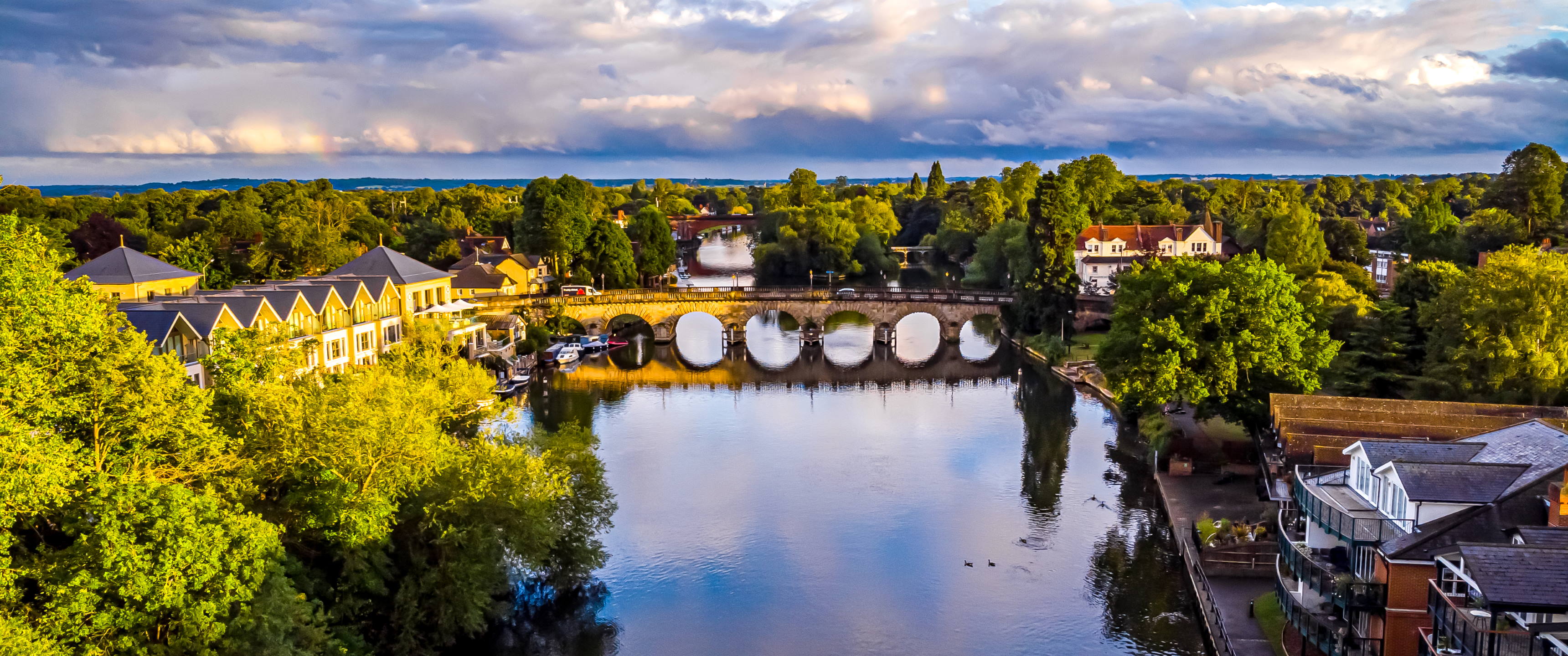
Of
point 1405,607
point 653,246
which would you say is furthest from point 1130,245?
point 1405,607

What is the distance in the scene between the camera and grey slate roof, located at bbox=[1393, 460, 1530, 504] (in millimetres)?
23891

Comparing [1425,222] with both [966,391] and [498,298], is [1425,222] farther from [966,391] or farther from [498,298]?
[498,298]

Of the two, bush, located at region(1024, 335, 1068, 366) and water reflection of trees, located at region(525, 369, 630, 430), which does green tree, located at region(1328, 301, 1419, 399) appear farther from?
water reflection of trees, located at region(525, 369, 630, 430)

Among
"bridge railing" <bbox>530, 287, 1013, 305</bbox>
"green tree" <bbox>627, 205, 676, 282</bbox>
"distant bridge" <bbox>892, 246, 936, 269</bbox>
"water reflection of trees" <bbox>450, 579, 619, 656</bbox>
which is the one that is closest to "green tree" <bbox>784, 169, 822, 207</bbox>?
"distant bridge" <bbox>892, 246, 936, 269</bbox>

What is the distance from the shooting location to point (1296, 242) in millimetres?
75000

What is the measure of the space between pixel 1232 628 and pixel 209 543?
2414cm

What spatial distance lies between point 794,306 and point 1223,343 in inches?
1667

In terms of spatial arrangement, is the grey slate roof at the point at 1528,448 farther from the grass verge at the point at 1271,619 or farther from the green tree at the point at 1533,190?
the green tree at the point at 1533,190

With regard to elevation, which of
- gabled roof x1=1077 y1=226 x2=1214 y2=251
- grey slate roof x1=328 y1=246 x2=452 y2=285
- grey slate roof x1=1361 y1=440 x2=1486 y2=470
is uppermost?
gabled roof x1=1077 y1=226 x2=1214 y2=251

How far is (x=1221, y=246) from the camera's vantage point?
100m

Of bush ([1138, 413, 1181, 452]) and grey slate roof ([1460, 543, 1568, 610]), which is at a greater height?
grey slate roof ([1460, 543, 1568, 610])

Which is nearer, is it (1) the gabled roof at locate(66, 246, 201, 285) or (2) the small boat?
(1) the gabled roof at locate(66, 246, 201, 285)

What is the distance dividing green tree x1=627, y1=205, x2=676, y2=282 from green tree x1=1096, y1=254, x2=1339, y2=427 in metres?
64.1

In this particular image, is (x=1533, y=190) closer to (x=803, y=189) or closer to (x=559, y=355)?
(x=559, y=355)
